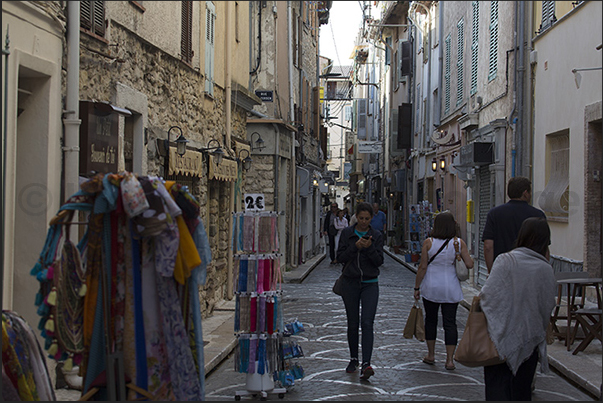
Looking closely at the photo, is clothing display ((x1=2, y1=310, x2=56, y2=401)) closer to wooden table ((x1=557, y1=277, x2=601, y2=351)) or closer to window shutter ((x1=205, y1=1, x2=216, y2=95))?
wooden table ((x1=557, y1=277, x2=601, y2=351))

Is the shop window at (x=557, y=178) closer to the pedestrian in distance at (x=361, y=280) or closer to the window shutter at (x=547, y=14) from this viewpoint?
the window shutter at (x=547, y=14)

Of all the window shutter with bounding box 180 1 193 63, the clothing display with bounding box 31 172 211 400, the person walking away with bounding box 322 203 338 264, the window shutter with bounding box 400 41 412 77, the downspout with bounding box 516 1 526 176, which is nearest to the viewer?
the clothing display with bounding box 31 172 211 400

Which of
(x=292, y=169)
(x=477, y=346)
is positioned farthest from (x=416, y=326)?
(x=292, y=169)

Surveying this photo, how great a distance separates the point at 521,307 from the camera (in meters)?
4.96

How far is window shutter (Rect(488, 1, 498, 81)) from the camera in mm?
15484

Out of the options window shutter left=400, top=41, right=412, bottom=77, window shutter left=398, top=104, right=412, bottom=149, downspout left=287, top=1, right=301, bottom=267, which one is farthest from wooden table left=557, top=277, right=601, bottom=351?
window shutter left=400, top=41, right=412, bottom=77

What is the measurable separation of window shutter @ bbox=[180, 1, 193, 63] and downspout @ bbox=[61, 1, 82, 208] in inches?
148

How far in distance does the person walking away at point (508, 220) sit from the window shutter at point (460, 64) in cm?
1264

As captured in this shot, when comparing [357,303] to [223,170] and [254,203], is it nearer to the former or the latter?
[254,203]

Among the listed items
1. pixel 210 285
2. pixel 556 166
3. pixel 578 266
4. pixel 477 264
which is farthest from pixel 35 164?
pixel 477 264

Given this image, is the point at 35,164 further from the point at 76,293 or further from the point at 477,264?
the point at 477,264

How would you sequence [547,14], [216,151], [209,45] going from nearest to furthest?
[216,151], [209,45], [547,14]

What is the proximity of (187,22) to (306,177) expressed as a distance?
43.3ft

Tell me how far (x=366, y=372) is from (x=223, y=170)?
6.40 m
